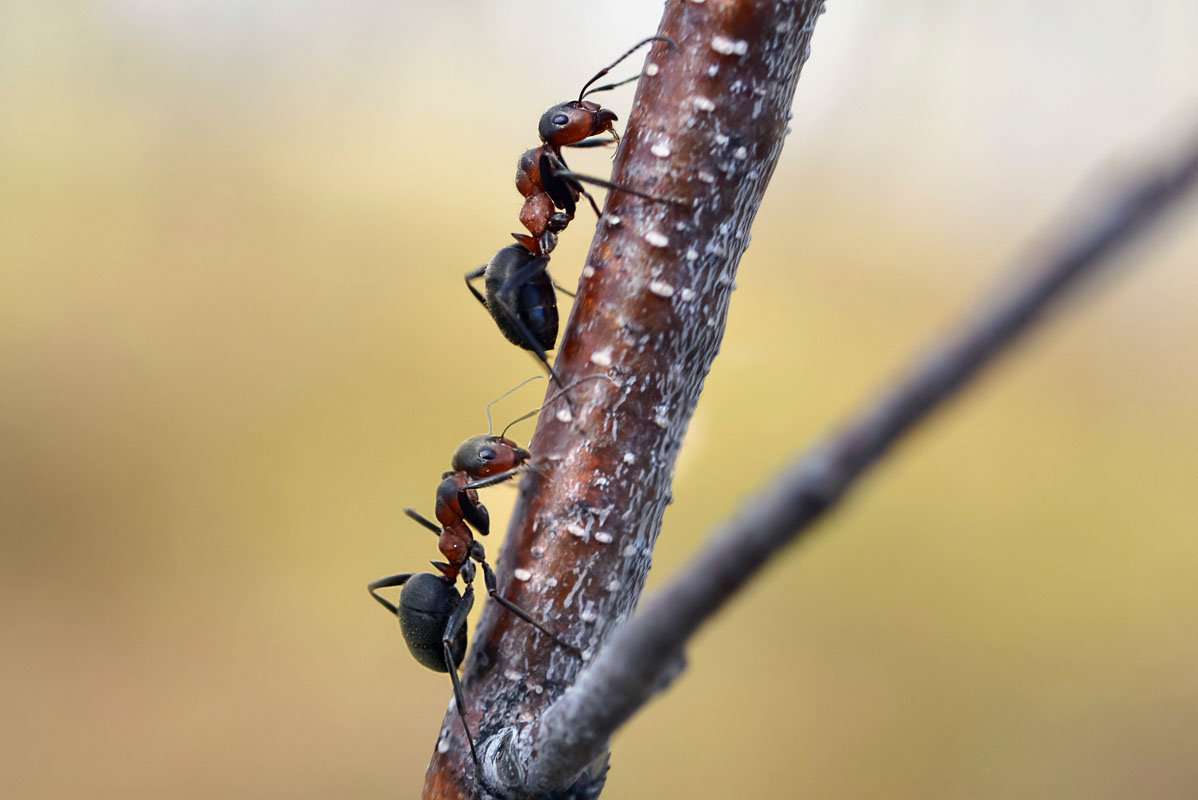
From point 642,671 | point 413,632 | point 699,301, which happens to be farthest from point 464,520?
point 642,671

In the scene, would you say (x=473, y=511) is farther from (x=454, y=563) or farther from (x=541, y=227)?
(x=541, y=227)

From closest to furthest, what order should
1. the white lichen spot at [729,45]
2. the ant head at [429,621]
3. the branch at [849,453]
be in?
1. the branch at [849,453]
2. the white lichen spot at [729,45]
3. the ant head at [429,621]

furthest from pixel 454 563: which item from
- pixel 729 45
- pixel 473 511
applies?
pixel 729 45

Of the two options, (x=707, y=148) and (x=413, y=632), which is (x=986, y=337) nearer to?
(x=707, y=148)

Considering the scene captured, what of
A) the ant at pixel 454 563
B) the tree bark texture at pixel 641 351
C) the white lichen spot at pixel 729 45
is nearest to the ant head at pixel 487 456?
the ant at pixel 454 563

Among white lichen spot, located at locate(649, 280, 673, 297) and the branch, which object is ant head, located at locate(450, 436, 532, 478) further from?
the branch

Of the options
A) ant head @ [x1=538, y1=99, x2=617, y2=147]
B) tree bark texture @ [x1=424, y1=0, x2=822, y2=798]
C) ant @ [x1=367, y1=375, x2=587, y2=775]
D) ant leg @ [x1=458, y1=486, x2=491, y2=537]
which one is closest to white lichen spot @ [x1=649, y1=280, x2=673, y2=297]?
tree bark texture @ [x1=424, y1=0, x2=822, y2=798]

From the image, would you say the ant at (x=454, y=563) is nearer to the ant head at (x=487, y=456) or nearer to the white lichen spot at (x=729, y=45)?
the ant head at (x=487, y=456)
